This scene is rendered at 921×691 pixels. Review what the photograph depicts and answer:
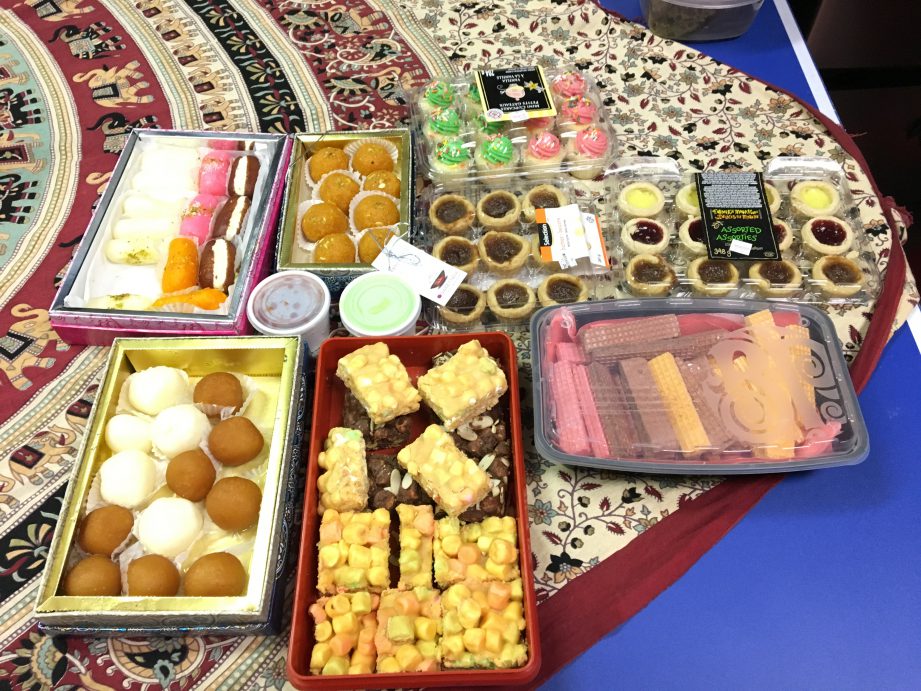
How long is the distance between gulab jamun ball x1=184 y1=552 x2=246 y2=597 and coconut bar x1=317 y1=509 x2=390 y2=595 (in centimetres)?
19

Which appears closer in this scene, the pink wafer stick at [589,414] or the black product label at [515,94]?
the pink wafer stick at [589,414]

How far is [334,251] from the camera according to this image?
2.10m

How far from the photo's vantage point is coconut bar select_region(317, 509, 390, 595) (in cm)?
152

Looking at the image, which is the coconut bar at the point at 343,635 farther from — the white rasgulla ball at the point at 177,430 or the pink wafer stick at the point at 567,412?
the pink wafer stick at the point at 567,412

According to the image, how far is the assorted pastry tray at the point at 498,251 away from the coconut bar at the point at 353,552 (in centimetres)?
73

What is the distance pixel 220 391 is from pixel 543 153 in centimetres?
145

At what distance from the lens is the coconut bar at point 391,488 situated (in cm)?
168

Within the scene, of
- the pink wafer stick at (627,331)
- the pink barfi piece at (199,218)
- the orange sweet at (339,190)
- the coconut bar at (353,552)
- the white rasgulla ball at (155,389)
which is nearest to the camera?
the coconut bar at (353,552)

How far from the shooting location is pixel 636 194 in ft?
7.76

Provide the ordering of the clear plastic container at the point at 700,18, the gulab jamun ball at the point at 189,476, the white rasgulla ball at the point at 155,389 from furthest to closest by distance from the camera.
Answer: the clear plastic container at the point at 700,18 < the white rasgulla ball at the point at 155,389 < the gulab jamun ball at the point at 189,476

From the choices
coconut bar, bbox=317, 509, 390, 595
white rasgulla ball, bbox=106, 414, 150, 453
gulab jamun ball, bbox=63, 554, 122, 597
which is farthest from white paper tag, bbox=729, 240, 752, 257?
gulab jamun ball, bbox=63, 554, 122, 597

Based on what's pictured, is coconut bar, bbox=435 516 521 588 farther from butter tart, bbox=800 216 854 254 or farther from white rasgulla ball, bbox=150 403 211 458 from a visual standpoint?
butter tart, bbox=800 216 854 254

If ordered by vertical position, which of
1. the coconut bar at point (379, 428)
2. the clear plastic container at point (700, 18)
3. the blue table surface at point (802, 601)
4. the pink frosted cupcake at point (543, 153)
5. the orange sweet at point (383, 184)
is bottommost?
the blue table surface at point (802, 601)


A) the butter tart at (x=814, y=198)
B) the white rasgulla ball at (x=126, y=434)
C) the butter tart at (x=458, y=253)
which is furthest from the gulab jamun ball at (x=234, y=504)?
the butter tart at (x=814, y=198)
